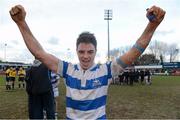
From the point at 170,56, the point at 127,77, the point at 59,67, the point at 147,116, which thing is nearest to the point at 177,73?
the point at 170,56

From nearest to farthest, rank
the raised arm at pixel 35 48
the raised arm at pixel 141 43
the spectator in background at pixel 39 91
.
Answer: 1. the raised arm at pixel 141 43
2. the raised arm at pixel 35 48
3. the spectator in background at pixel 39 91

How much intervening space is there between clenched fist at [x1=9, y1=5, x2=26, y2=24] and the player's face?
1.99 feet

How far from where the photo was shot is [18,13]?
157 inches

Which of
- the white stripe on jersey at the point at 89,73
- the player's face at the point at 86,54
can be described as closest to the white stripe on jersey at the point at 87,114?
the white stripe on jersey at the point at 89,73

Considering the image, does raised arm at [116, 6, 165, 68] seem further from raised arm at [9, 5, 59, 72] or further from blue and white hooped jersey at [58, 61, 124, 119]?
raised arm at [9, 5, 59, 72]

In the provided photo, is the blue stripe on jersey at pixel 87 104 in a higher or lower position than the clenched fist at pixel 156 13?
lower

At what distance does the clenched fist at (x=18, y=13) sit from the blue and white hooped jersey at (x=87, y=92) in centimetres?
69

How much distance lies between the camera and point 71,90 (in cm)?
405

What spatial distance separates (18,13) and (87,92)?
38.7 inches

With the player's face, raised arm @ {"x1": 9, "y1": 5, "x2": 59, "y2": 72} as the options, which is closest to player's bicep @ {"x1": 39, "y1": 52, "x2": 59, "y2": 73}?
raised arm @ {"x1": 9, "y1": 5, "x2": 59, "y2": 72}

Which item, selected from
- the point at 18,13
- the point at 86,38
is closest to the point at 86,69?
the point at 86,38

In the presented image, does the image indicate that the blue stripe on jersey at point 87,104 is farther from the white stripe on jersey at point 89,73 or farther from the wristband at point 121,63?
the wristband at point 121,63

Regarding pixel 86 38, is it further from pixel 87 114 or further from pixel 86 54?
pixel 87 114

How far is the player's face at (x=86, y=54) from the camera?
3.99 meters
